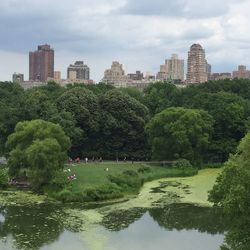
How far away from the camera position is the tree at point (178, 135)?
55281 mm

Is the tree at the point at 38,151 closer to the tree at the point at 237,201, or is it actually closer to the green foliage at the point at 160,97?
the tree at the point at 237,201

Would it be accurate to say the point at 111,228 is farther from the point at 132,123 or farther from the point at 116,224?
the point at 132,123

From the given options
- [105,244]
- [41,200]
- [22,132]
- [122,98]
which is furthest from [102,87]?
[105,244]

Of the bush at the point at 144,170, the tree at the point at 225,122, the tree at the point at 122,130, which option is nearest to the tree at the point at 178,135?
the tree at the point at 225,122

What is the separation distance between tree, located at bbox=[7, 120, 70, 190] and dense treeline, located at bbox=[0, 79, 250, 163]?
7.86 m

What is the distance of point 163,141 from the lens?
56.1 metres

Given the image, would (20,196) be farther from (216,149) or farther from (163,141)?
(216,149)

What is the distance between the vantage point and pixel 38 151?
40.7 m

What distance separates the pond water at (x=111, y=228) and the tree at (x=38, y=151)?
4019 mm

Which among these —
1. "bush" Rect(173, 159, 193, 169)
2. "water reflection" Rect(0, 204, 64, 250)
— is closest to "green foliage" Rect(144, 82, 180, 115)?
"bush" Rect(173, 159, 193, 169)

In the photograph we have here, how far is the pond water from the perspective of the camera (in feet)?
94.0

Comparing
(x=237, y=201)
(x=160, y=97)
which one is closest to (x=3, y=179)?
(x=237, y=201)

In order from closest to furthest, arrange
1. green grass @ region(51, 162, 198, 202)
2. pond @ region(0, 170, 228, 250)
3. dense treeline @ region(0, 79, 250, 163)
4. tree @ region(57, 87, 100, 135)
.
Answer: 1. pond @ region(0, 170, 228, 250)
2. green grass @ region(51, 162, 198, 202)
3. dense treeline @ region(0, 79, 250, 163)
4. tree @ region(57, 87, 100, 135)

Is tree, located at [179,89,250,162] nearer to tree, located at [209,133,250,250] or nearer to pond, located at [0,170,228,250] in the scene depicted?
pond, located at [0,170,228,250]
